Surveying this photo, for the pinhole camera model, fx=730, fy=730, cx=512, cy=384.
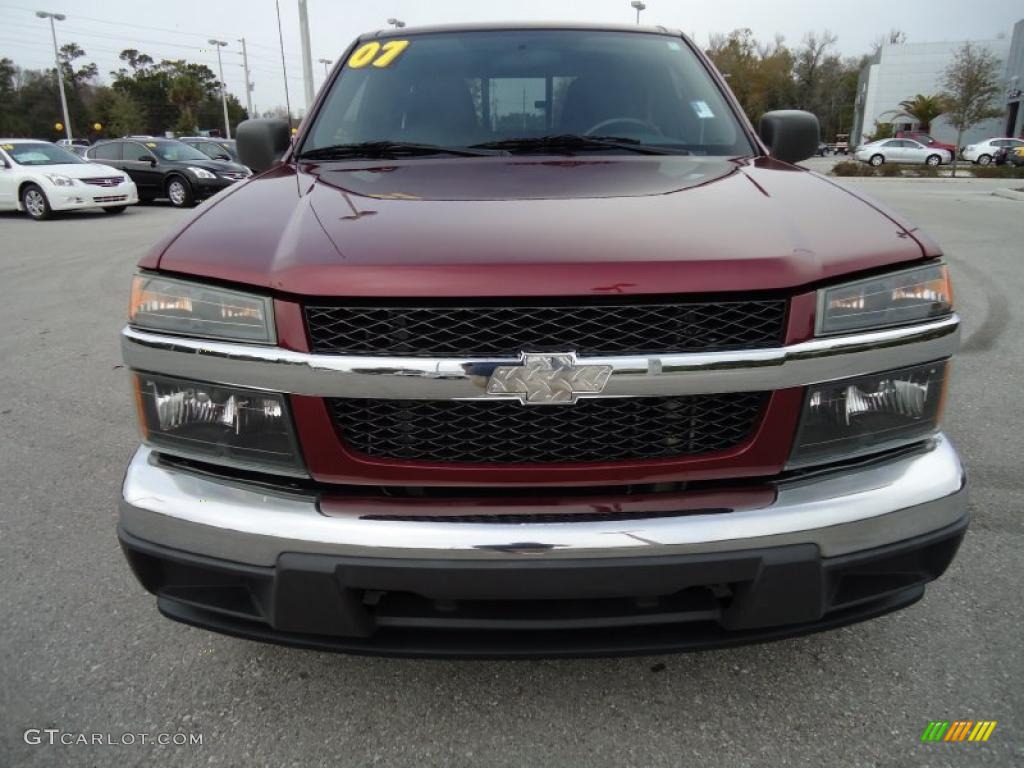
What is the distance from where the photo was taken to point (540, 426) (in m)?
1.55

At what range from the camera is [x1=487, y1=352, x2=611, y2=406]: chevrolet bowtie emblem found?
1.46 m

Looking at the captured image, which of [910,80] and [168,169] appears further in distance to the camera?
[910,80]

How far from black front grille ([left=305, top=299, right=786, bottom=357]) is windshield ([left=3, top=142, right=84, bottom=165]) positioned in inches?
604

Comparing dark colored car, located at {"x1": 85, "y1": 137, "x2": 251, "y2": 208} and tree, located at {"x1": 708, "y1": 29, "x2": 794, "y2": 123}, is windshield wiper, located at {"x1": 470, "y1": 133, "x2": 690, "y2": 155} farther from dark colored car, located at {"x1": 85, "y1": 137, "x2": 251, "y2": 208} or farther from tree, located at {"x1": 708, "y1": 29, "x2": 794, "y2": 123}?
tree, located at {"x1": 708, "y1": 29, "x2": 794, "y2": 123}

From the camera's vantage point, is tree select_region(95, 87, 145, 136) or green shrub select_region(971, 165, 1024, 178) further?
tree select_region(95, 87, 145, 136)

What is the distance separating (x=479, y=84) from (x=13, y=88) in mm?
89876

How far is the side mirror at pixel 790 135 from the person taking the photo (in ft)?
9.10

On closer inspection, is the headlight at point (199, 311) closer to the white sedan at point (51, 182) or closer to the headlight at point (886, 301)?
the headlight at point (886, 301)

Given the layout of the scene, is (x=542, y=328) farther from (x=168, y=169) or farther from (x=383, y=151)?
(x=168, y=169)

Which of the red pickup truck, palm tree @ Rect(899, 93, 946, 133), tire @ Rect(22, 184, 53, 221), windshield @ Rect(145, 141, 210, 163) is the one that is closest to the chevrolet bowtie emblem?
the red pickup truck

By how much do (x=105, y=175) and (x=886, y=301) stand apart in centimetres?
1519

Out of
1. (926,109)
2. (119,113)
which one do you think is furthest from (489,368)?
(119,113)

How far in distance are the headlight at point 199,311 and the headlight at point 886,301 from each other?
1.18m

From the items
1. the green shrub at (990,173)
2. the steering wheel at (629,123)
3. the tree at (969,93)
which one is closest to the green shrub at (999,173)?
the green shrub at (990,173)
